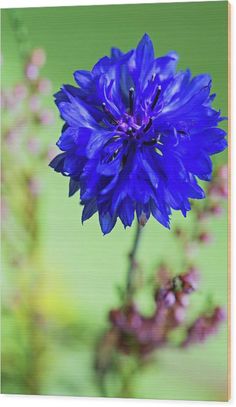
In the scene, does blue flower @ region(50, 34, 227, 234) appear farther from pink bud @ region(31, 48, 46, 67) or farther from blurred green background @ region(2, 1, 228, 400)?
pink bud @ region(31, 48, 46, 67)

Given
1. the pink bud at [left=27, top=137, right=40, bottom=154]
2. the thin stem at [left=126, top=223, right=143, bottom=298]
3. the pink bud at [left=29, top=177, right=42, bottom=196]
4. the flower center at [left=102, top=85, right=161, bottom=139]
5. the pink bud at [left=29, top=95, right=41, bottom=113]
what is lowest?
the thin stem at [left=126, top=223, right=143, bottom=298]

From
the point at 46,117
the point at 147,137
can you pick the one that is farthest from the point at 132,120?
the point at 46,117

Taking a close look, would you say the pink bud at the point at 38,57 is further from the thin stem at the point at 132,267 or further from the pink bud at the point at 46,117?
the thin stem at the point at 132,267

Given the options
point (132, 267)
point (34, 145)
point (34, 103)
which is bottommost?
point (132, 267)

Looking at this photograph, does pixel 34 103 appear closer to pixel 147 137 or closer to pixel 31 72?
pixel 31 72

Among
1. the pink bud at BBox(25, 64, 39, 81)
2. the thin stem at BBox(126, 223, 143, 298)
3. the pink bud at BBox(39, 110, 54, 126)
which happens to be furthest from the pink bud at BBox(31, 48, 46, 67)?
the thin stem at BBox(126, 223, 143, 298)

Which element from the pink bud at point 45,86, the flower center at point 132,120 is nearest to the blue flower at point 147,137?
the flower center at point 132,120
